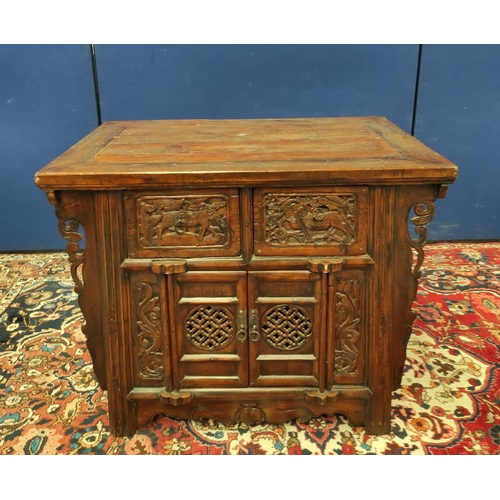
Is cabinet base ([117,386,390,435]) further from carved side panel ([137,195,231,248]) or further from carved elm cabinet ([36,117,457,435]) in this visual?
carved side panel ([137,195,231,248])

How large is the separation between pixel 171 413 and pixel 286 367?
1.42 ft

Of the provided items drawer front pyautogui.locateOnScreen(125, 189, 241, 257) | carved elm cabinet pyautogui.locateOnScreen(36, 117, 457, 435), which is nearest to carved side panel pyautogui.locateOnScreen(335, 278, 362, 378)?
carved elm cabinet pyautogui.locateOnScreen(36, 117, 457, 435)

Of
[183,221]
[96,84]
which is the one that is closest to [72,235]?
[183,221]

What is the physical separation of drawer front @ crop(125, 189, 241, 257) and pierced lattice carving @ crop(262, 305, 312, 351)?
25 centimetres

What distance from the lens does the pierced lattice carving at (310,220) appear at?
5.24 ft

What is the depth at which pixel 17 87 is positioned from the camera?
9.82 ft

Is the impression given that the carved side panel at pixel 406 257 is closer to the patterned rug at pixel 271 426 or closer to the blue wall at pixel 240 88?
the patterned rug at pixel 271 426

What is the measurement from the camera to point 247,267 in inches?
65.2

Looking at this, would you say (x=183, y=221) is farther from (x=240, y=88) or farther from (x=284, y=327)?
(x=240, y=88)

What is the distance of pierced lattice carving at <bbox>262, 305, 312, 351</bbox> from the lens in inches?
68.1

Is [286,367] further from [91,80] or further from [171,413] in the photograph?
[91,80]

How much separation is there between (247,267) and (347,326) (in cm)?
39

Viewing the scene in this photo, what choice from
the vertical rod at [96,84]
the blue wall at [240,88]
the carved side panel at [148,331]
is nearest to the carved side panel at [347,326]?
the carved side panel at [148,331]

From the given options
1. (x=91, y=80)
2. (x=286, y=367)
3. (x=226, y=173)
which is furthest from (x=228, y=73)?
(x=286, y=367)
